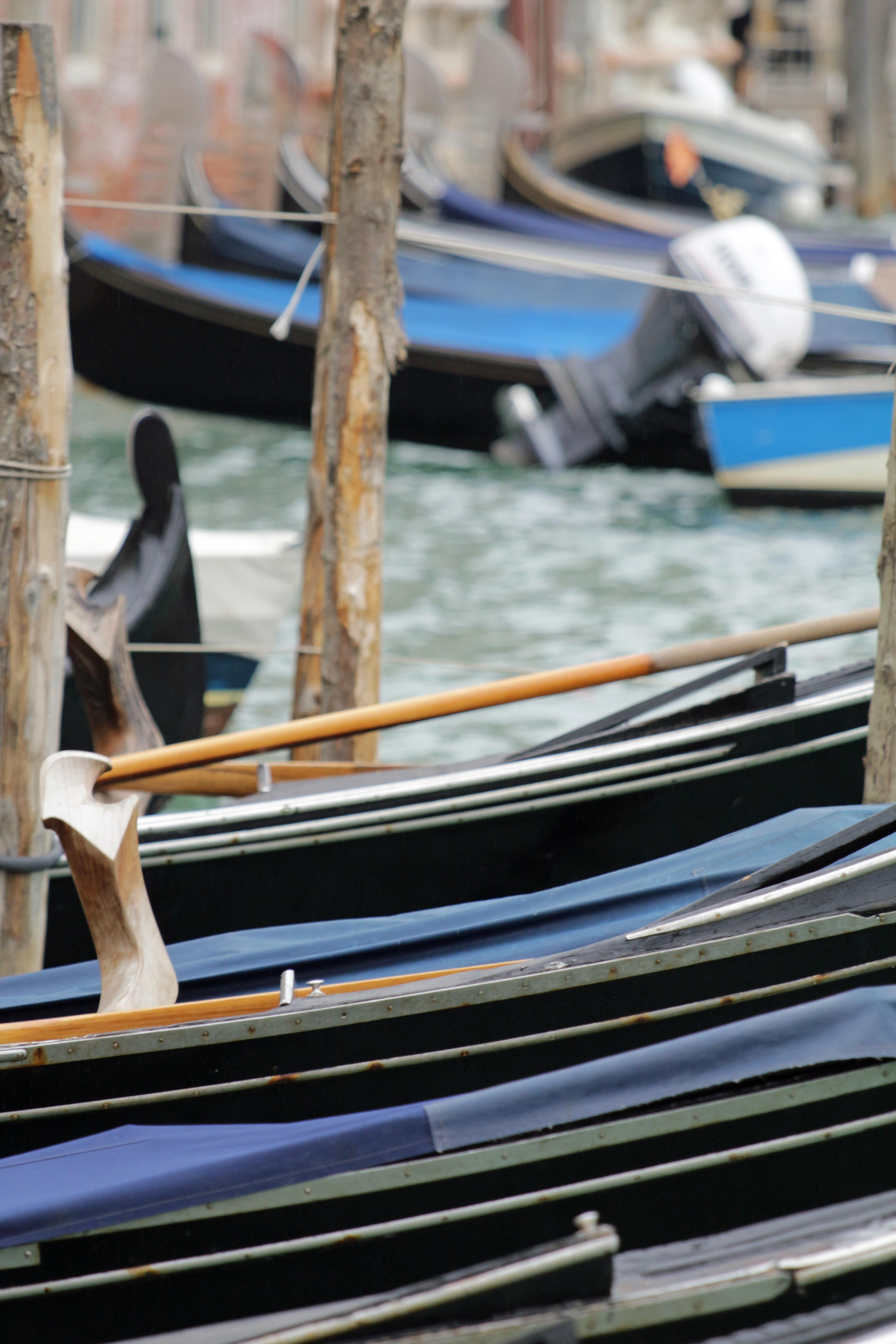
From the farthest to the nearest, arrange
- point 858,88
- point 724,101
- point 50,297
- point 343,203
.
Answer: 1. point 724,101
2. point 858,88
3. point 343,203
4. point 50,297

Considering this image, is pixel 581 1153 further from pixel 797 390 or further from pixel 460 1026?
pixel 797 390

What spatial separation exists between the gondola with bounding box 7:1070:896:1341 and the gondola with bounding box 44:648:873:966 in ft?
3.28

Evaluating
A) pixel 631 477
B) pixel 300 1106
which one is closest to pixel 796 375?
pixel 631 477

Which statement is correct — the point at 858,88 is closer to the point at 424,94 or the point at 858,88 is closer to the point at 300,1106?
the point at 424,94

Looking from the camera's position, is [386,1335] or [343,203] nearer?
[386,1335]

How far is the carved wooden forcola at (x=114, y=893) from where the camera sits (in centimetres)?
203

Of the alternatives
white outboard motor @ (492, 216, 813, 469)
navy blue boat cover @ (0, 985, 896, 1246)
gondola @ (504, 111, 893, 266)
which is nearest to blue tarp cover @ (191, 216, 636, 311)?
gondola @ (504, 111, 893, 266)

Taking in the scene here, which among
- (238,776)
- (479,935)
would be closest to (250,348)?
(238,776)

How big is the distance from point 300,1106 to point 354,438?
5.99 feet

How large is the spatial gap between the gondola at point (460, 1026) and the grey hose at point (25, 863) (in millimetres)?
723

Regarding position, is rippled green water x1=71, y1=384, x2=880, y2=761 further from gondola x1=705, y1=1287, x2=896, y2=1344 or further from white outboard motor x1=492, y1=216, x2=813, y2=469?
gondola x1=705, y1=1287, x2=896, y2=1344

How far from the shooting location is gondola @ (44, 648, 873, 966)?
2695mm

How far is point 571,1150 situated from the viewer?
5.52ft

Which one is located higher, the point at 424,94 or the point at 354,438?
the point at 424,94
